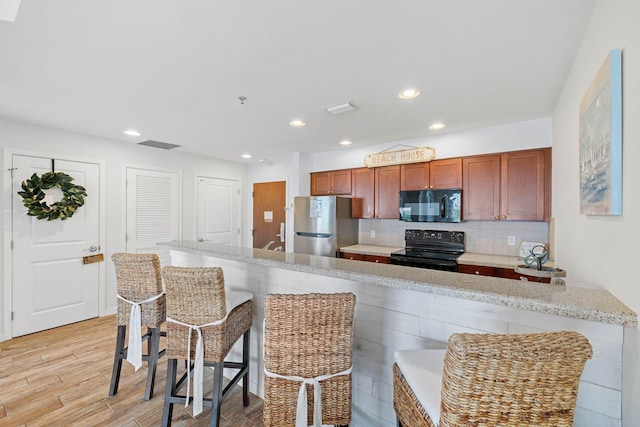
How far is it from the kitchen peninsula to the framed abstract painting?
0.39 metres

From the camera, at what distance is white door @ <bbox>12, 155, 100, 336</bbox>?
316 centimetres

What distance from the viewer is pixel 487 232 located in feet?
11.5

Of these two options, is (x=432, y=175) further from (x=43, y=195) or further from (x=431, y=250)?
(x=43, y=195)

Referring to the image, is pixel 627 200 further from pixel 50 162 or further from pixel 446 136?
pixel 50 162

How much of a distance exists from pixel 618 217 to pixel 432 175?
2665 millimetres

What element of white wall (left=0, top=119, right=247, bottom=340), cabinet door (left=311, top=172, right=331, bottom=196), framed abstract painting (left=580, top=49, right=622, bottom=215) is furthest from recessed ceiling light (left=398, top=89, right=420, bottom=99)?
white wall (left=0, top=119, right=247, bottom=340)

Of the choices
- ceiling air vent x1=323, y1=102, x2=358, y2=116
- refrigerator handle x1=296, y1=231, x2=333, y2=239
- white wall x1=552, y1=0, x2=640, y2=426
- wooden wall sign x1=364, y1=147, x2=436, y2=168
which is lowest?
refrigerator handle x1=296, y1=231, x2=333, y2=239

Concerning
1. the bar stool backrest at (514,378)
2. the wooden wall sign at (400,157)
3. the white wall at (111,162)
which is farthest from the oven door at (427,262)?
the white wall at (111,162)

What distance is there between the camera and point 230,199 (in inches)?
213

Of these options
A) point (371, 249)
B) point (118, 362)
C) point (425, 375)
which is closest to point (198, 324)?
point (118, 362)

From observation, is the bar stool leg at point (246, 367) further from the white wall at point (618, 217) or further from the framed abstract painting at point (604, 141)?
the framed abstract painting at point (604, 141)

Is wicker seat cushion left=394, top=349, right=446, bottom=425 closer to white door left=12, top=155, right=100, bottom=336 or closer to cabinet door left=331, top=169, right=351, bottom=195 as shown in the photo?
cabinet door left=331, top=169, right=351, bottom=195

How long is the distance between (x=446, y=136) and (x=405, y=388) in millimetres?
3233

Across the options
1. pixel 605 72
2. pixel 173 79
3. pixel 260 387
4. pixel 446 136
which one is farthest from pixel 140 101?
pixel 446 136
